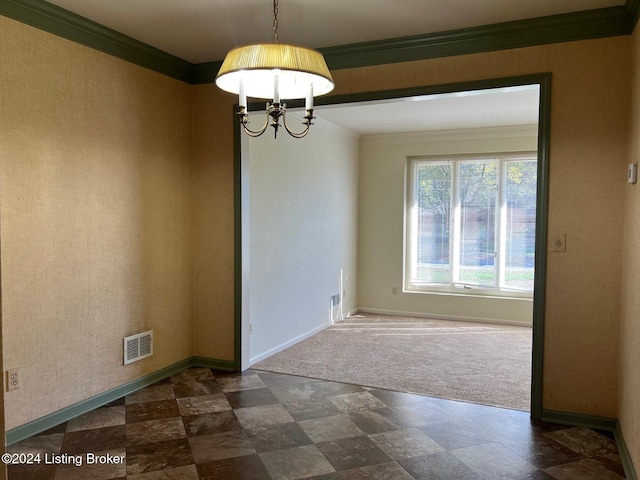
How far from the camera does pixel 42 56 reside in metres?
3.01

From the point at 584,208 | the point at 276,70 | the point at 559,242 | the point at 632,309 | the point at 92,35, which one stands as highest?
the point at 92,35

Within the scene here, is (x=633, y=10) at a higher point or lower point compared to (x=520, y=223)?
higher

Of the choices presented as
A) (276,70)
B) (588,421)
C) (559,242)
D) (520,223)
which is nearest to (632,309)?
(559,242)

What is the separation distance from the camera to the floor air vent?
369 centimetres

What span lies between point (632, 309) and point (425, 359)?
91.3 inches

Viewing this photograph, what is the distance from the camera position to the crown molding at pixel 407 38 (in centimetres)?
299

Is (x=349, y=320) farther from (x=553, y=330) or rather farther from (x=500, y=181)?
(x=553, y=330)

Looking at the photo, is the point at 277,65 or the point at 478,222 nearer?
the point at 277,65

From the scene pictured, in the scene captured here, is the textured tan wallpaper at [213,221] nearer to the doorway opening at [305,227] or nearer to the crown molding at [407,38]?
the doorway opening at [305,227]

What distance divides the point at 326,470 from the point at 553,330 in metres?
1.70

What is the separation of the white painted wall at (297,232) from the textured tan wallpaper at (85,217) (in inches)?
24.5

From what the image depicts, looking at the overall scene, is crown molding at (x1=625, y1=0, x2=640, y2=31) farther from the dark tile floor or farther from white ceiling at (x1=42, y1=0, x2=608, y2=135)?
the dark tile floor

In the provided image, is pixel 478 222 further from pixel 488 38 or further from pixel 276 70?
pixel 276 70

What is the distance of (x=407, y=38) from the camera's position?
3.49m
